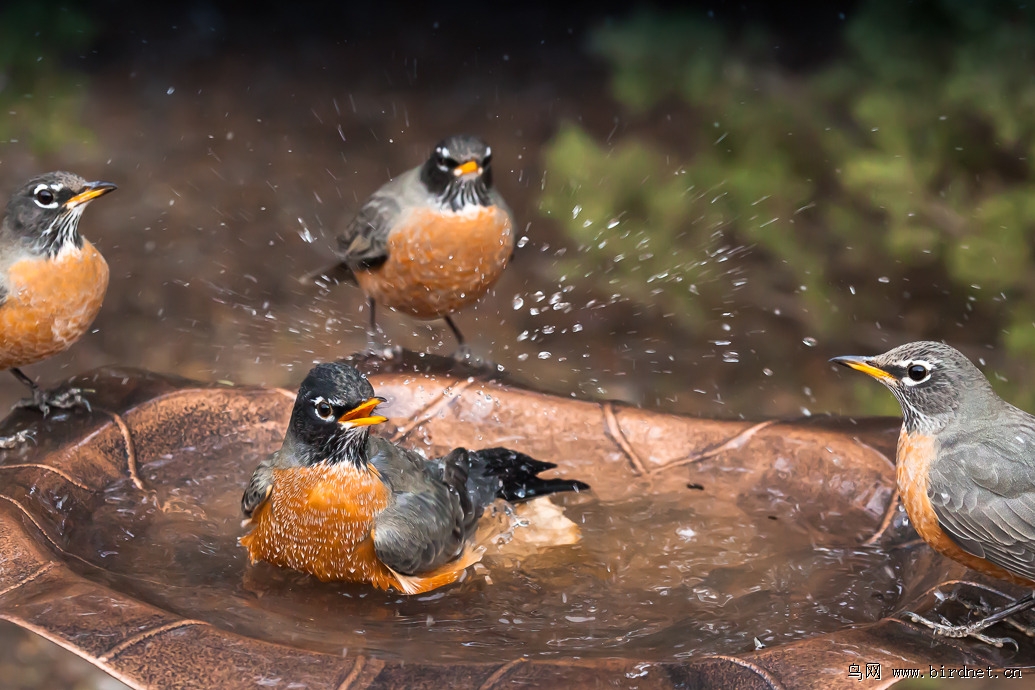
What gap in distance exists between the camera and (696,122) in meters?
7.55

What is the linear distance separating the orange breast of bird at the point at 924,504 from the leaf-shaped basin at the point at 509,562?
17cm

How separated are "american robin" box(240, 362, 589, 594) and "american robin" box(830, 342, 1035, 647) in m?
1.37

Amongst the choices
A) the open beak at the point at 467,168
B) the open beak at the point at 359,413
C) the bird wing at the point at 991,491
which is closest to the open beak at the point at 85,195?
the open beak at the point at 467,168

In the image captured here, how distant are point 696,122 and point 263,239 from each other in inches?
136

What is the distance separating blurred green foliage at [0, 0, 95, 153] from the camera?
712cm

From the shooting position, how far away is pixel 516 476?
3600 millimetres

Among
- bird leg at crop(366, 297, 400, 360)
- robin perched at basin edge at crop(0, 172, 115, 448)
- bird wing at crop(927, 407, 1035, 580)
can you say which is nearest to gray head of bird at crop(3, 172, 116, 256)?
robin perched at basin edge at crop(0, 172, 115, 448)

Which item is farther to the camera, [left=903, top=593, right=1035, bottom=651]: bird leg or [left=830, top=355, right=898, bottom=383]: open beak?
[left=830, top=355, right=898, bottom=383]: open beak

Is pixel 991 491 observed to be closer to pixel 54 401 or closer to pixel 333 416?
pixel 333 416

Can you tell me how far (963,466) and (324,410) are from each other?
1837 mm

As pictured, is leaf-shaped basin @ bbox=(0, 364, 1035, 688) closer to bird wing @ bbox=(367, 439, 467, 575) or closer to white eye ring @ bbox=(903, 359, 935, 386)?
bird wing @ bbox=(367, 439, 467, 575)

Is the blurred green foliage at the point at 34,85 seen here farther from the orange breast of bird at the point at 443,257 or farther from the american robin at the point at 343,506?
the american robin at the point at 343,506

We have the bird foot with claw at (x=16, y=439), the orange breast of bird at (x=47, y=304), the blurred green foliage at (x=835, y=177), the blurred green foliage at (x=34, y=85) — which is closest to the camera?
the bird foot with claw at (x=16, y=439)

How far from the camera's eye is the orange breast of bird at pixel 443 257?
455 cm
